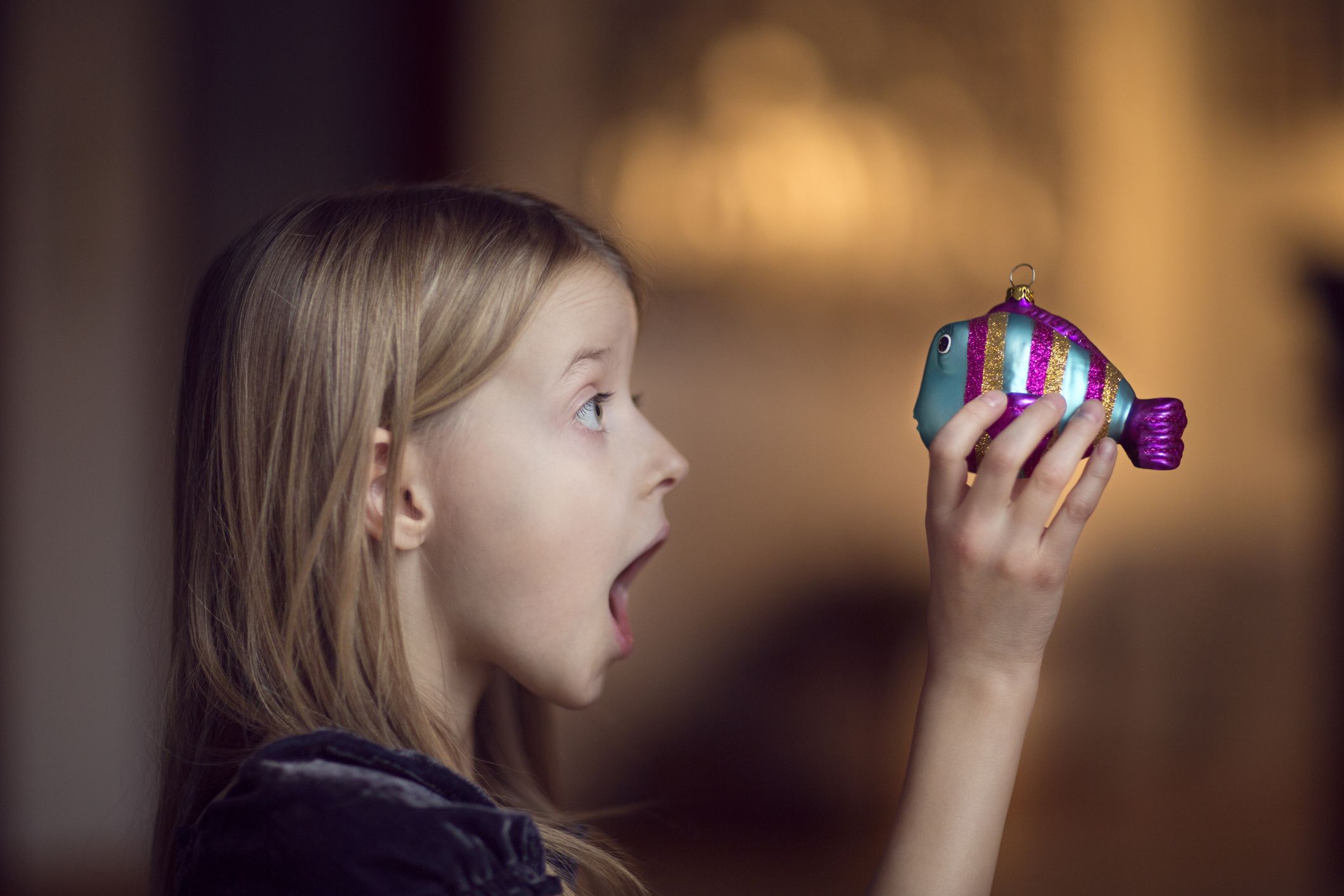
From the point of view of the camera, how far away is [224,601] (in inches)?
27.4

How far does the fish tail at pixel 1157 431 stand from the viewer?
23.6 inches

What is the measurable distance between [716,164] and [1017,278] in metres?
0.25

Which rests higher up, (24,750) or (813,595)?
(813,595)

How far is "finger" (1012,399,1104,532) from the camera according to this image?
0.59 m

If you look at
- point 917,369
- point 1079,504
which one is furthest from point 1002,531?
point 917,369

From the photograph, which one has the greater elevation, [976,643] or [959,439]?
[959,439]

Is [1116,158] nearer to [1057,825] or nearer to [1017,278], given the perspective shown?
[1017,278]

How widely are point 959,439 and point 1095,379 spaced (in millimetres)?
86

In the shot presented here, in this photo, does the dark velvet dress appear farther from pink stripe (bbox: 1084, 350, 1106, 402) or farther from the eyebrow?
pink stripe (bbox: 1084, 350, 1106, 402)

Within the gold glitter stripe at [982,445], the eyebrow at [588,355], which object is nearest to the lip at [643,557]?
the eyebrow at [588,355]

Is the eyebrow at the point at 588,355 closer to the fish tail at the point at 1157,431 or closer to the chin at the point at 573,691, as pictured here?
the chin at the point at 573,691

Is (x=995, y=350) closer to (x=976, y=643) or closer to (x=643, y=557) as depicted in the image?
(x=976, y=643)

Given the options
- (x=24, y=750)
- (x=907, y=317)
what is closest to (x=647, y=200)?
(x=907, y=317)

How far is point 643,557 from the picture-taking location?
80 cm
